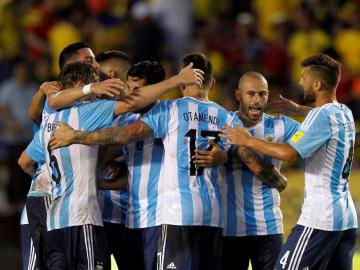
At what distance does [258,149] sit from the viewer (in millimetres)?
8422

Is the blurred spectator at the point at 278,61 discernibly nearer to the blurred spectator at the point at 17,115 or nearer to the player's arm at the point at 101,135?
the blurred spectator at the point at 17,115

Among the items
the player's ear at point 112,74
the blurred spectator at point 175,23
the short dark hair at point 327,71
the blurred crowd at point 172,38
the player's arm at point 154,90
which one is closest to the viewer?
the player's arm at point 154,90

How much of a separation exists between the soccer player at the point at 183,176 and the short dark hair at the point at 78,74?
1.51ft

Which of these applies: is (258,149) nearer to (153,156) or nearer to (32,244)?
(153,156)

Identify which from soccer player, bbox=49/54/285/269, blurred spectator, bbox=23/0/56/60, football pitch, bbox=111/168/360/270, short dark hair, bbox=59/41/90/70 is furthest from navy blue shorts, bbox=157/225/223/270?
blurred spectator, bbox=23/0/56/60

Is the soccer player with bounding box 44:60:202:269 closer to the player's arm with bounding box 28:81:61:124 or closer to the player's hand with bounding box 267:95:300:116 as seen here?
the player's arm with bounding box 28:81:61:124

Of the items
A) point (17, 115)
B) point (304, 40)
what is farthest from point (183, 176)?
point (304, 40)

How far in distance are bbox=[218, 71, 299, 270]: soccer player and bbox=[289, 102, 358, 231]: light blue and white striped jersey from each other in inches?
25.9

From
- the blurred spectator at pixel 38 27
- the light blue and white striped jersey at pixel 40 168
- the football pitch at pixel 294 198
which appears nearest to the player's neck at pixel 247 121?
the light blue and white striped jersey at pixel 40 168

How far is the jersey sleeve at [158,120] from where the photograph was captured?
8.65 m

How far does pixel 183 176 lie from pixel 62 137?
99 centimetres

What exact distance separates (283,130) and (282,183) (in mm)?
452

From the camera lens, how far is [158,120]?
341 inches

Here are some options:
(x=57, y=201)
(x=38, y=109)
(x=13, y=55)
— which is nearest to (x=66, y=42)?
(x=13, y=55)
